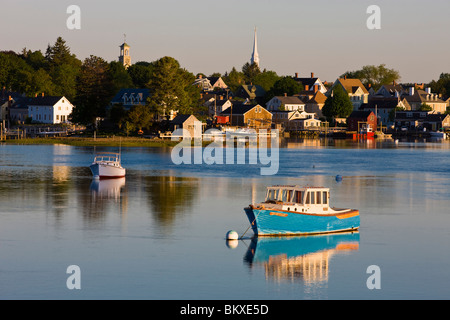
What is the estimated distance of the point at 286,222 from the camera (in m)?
39.1

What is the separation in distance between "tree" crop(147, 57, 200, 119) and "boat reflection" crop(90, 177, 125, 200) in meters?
82.9

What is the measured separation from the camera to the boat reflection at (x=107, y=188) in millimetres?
58031

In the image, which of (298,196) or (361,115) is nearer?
(298,196)

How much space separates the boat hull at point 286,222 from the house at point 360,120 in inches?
6109

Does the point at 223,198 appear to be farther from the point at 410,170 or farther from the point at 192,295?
the point at 410,170

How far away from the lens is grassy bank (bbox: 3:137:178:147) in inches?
5241

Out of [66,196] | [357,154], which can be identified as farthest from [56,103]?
[66,196]

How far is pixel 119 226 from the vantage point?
43250mm

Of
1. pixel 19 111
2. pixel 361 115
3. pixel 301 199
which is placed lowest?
pixel 301 199

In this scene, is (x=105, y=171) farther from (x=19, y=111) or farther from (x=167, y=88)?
(x=19, y=111)

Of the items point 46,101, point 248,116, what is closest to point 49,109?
point 46,101

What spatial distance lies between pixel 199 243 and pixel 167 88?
384ft

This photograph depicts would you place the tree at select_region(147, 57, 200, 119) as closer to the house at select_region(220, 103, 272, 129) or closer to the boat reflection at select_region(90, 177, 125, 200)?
the house at select_region(220, 103, 272, 129)
